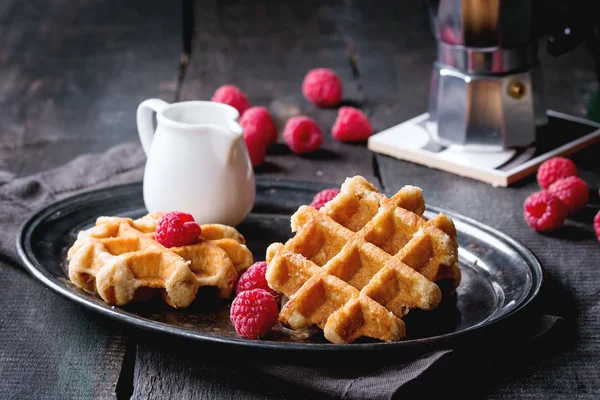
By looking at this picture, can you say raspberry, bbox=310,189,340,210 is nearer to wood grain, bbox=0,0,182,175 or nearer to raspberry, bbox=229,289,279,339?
raspberry, bbox=229,289,279,339

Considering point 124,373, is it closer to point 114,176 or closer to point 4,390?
point 4,390

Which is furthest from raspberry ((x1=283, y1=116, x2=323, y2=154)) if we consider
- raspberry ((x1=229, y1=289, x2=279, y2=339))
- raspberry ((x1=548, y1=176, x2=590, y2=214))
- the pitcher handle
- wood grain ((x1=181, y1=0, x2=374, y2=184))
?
raspberry ((x1=229, y1=289, x2=279, y2=339))

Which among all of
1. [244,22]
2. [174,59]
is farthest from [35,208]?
[244,22]

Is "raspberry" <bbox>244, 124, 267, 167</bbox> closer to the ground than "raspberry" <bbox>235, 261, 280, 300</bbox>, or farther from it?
closer to the ground

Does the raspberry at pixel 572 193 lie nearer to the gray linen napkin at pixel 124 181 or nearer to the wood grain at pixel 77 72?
the gray linen napkin at pixel 124 181

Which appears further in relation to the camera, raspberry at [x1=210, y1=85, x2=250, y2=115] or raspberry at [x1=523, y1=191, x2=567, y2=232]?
raspberry at [x1=210, y1=85, x2=250, y2=115]
